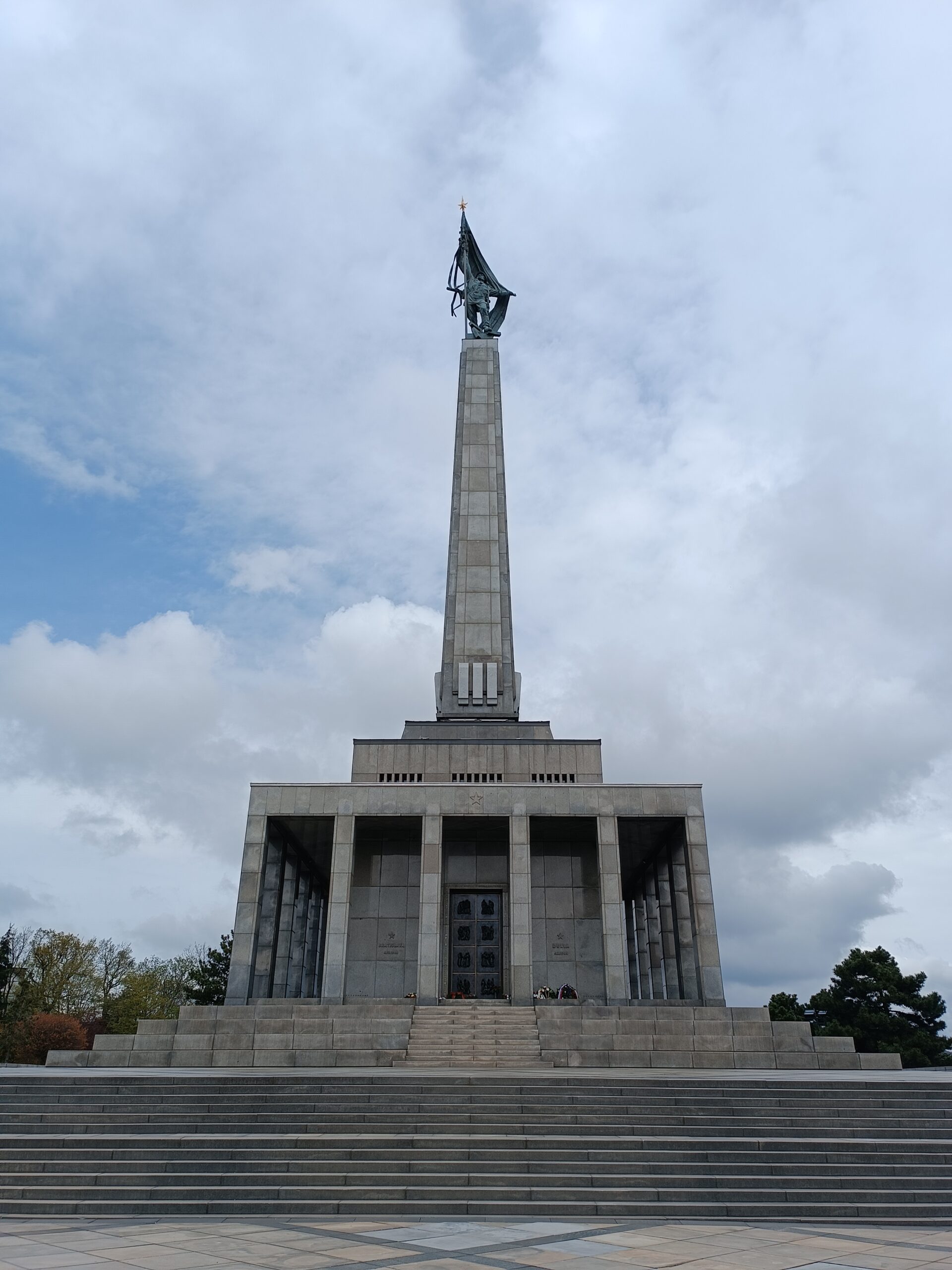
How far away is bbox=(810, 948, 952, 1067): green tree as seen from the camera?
38906 millimetres

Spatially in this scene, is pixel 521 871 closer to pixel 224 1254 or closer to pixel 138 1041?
pixel 138 1041

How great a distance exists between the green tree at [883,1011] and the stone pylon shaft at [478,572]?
22.0 m

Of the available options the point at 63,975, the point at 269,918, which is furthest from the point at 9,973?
the point at 269,918

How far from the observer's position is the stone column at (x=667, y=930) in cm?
3055

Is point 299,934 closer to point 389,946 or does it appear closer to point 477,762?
point 389,946

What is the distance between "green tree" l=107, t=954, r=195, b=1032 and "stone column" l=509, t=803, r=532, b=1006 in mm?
28823

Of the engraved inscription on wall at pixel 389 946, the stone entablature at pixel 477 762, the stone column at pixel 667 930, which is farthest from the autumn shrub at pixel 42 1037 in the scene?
the stone column at pixel 667 930

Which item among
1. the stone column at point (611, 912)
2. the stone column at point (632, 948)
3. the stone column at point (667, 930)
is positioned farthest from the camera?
the stone column at point (632, 948)

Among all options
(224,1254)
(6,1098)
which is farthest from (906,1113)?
(6,1098)

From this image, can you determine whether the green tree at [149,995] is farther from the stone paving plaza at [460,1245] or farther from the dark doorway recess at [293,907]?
the stone paving plaza at [460,1245]

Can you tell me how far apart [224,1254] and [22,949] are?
58988mm

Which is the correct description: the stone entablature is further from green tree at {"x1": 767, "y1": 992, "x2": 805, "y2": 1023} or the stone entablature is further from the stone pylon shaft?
green tree at {"x1": 767, "y1": 992, "x2": 805, "y2": 1023}

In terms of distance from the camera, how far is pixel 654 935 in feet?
118

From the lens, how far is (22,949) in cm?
5791
